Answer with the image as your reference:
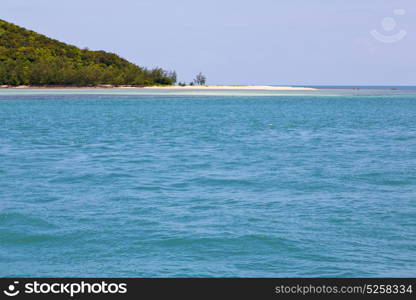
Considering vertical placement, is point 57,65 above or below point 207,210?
above

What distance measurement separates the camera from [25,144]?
31.5 m

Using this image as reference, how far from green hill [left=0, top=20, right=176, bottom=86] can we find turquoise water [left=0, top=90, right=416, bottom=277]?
328 ft

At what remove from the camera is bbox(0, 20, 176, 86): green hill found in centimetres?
12594

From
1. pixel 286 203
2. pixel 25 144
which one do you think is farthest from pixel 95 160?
pixel 286 203

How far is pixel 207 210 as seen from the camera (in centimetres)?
1567

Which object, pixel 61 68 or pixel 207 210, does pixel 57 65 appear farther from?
pixel 207 210

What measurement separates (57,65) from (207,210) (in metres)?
128

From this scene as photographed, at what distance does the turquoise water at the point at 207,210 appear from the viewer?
1157cm

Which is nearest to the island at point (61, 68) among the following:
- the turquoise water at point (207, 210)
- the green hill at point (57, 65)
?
the green hill at point (57, 65)

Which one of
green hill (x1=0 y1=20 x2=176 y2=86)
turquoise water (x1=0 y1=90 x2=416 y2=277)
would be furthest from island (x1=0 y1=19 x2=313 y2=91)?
turquoise water (x1=0 y1=90 x2=416 y2=277)

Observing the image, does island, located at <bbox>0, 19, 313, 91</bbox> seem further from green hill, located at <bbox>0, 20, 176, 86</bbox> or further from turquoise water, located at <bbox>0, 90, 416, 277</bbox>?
turquoise water, located at <bbox>0, 90, 416, 277</bbox>

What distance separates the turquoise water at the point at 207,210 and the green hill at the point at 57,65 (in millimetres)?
100084

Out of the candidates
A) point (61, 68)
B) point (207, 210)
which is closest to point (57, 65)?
point (61, 68)

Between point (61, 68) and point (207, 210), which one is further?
point (61, 68)
